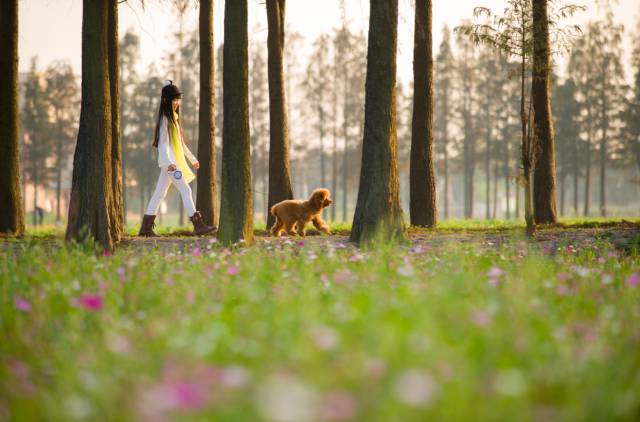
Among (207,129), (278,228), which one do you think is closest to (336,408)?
(278,228)

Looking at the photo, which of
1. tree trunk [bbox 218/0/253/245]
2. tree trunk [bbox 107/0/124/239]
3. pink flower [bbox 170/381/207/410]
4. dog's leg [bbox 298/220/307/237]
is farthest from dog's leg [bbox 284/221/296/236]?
pink flower [bbox 170/381/207/410]

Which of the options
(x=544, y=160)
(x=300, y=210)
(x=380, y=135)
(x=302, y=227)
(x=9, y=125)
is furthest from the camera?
(x=544, y=160)

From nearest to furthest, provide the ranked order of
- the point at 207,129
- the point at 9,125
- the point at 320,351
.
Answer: the point at 320,351
the point at 9,125
the point at 207,129

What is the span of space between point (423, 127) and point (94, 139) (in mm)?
7865

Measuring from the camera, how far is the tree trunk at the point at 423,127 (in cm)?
1503

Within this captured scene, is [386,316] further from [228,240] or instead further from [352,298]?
[228,240]

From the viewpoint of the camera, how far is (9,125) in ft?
44.1

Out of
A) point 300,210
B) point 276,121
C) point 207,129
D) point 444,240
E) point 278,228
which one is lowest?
point 444,240

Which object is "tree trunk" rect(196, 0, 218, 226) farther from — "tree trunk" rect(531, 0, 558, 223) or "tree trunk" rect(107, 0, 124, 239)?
"tree trunk" rect(531, 0, 558, 223)

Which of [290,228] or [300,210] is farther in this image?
[290,228]

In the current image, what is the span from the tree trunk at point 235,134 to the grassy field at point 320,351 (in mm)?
4102

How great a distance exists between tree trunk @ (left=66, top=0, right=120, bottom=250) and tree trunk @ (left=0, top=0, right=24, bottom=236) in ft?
14.1

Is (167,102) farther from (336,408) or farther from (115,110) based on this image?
(336,408)

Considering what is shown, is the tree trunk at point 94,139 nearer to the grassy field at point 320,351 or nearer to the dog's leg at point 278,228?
the grassy field at point 320,351
